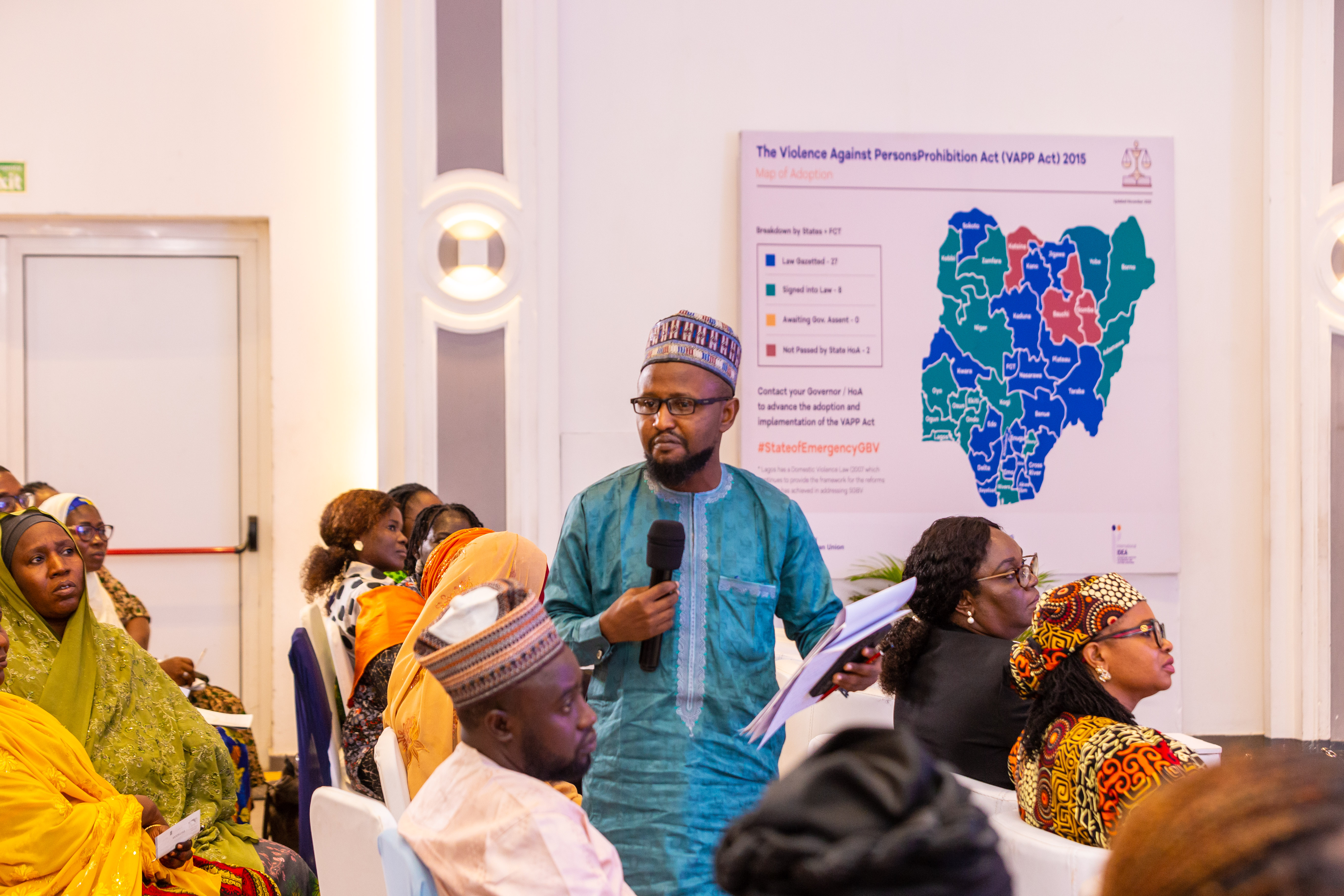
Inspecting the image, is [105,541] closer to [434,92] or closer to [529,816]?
[434,92]

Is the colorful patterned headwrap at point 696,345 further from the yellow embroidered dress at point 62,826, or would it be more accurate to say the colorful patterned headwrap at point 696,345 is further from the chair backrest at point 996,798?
the yellow embroidered dress at point 62,826

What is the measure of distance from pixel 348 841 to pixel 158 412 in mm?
3947

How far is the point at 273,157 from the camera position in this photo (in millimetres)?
5035

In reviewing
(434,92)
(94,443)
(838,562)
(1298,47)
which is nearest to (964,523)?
(838,562)

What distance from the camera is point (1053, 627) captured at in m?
2.07

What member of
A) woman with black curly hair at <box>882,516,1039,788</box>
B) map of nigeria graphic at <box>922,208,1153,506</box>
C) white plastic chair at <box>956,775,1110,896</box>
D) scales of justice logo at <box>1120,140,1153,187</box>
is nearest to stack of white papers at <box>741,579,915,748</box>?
white plastic chair at <box>956,775,1110,896</box>

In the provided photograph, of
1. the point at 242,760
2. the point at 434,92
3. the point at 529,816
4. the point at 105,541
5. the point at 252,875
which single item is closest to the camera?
the point at 529,816

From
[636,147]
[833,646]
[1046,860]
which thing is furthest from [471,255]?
[1046,860]

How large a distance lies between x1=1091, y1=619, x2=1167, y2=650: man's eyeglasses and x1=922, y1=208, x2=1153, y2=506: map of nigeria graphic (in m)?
2.95

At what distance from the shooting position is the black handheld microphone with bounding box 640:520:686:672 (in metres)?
1.92

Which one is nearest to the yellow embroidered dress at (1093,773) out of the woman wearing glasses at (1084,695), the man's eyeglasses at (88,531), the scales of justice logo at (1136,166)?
the woman wearing glasses at (1084,695)

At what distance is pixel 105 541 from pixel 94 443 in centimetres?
149

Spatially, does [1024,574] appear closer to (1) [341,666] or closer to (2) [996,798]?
(2) [996,798]

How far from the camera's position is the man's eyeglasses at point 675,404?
6.61ft
